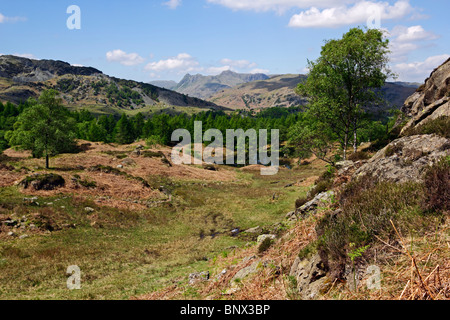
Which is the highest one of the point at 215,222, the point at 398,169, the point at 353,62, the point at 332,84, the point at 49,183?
the point at 353,62

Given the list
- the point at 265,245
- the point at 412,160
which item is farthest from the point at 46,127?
the point at 412,160

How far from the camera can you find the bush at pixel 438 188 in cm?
582

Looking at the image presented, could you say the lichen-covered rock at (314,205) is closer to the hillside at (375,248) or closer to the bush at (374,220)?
the hillside at (375,248)

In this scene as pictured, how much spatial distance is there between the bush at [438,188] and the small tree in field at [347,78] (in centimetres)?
1767

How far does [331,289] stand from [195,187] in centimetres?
3684

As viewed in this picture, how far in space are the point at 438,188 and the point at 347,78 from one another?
2089 centimetres

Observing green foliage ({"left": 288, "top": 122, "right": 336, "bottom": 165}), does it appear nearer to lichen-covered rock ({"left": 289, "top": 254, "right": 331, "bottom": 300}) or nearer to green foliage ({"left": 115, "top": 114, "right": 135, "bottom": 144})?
lichen-covered rock ({"left": 289, "top": 254, "right": 331, "bottom": 300})

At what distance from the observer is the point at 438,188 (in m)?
6.12

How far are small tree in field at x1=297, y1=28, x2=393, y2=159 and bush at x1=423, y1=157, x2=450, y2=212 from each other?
17675mm

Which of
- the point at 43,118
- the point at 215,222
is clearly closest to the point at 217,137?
the point at 43,118

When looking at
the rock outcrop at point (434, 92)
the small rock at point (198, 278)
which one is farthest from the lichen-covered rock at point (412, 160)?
the small rock at point (198, 278)

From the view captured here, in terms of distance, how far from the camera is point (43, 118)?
37938 millimetres
